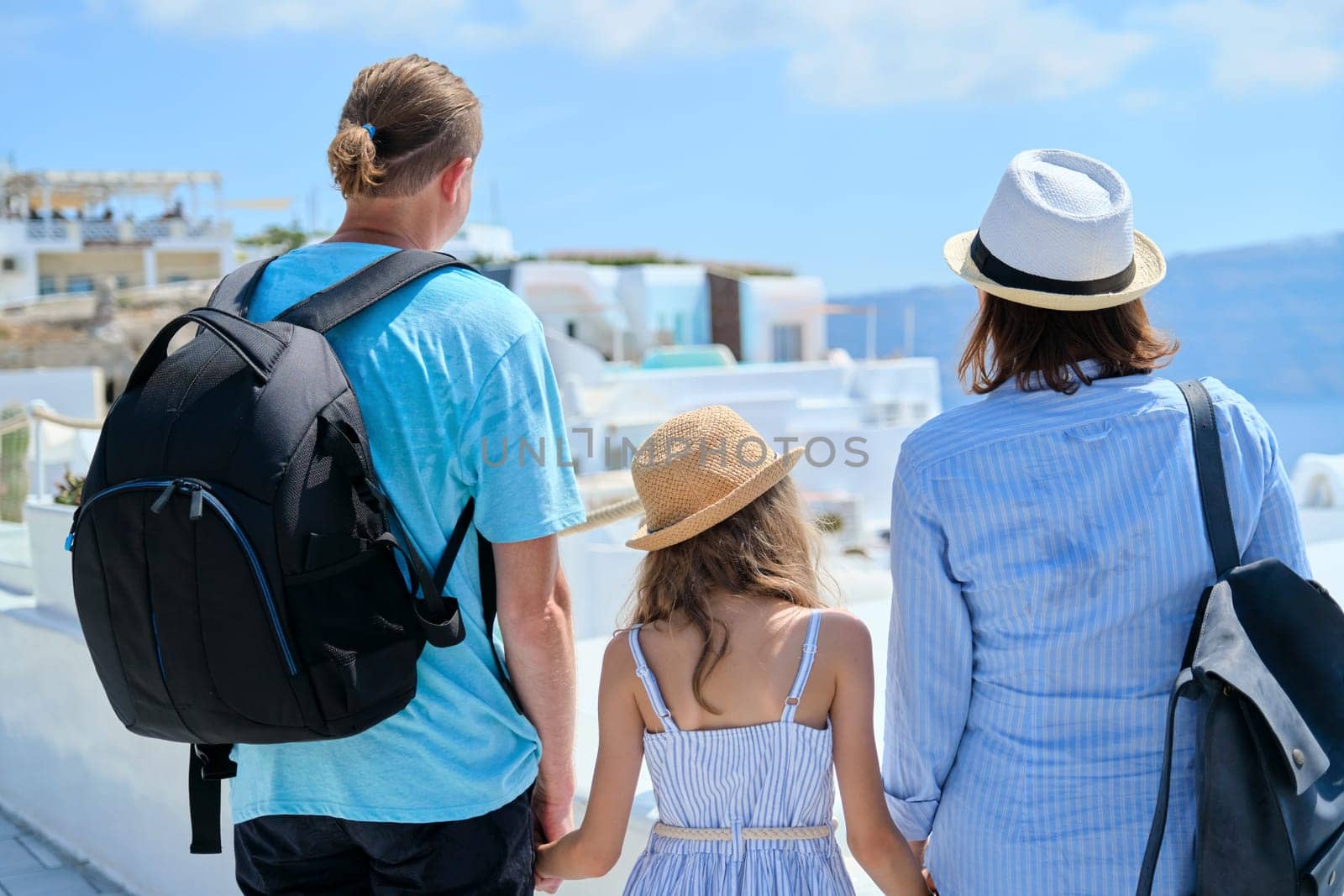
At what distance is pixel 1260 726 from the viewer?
4.43 feet

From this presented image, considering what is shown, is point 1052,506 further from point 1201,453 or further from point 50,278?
point 50,278

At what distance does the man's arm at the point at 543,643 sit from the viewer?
1.62 m

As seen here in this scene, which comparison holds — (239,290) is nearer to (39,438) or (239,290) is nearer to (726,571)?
(726,571)

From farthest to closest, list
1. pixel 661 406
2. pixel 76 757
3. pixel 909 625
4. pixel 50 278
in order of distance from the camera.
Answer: pixel 50 278 < pixel 661 406 < pixel 76 757 < pixel 909 625

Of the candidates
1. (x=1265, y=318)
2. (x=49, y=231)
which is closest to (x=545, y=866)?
(x=49, y=231)

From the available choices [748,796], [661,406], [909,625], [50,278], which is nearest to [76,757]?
[748,796]

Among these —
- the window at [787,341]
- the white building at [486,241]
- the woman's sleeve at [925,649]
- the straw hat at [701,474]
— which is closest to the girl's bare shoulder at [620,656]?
the straw hat at [701,474]

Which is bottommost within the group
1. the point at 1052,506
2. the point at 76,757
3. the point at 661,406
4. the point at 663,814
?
the point at 661,406

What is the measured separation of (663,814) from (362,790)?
426mm

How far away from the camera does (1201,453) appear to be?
4.74 feet

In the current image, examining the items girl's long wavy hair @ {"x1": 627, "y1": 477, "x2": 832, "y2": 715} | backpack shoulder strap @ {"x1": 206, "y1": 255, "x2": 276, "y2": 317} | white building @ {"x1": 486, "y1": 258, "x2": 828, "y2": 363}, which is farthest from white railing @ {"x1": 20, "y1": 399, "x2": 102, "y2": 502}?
white building @ {"x1": 486, "y1": 258, "x2": 828, "y2": 363}

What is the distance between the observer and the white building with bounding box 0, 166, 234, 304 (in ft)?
142

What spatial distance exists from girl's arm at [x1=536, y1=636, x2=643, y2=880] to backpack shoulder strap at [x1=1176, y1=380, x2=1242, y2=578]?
0.76 meters

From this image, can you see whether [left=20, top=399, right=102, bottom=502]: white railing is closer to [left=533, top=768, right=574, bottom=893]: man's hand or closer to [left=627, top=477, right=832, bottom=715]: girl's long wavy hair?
[left=533, top=768, right=574, bottom=893]: man's hand
